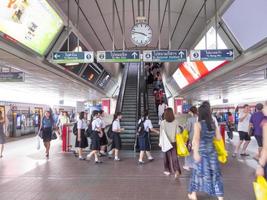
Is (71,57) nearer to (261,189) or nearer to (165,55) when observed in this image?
(165,55)

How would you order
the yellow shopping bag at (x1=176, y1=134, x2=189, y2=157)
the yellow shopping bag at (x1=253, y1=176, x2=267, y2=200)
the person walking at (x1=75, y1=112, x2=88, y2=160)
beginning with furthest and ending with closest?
the person walking at (x1=75, y1=112, x2=88, y2=160) < the yellow shopping bag at (x1=176, y1=134, x2=189, y2=157) < the yellow shopping bag at (x1=253, y1=176, x2=267, y2=200)

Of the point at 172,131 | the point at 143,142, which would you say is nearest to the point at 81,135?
the point at 143,142

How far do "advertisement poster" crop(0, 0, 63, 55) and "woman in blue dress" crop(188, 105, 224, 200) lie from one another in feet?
16.4

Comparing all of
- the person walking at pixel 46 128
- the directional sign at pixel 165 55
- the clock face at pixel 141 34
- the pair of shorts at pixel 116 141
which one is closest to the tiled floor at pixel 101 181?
the pair of shorts at pixel 116 141

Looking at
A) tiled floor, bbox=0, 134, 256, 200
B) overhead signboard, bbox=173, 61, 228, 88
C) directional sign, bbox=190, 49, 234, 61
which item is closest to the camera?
tiled floor, bbox=0, 134, 256, 200

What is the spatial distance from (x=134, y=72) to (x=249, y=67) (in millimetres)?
17217

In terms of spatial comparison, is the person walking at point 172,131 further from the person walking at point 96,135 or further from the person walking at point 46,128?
the person walking at point 46,128

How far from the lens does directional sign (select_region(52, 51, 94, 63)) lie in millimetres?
10375

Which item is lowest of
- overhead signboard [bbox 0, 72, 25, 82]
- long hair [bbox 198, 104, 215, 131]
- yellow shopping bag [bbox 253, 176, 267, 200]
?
yellow shopping bag [bbox 253, 176, 267, 200]

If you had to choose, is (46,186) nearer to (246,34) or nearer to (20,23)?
(20,23)

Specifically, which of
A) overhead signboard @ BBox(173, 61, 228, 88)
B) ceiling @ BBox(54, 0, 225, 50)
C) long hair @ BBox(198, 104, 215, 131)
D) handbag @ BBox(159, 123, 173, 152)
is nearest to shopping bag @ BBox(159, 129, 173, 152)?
handbag @ BBox(159, 123, 173, 152)

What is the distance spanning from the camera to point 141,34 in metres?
11.4

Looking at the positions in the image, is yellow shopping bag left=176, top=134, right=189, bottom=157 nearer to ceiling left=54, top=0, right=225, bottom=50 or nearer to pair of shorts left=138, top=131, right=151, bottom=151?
pair of shorts left=138, top=131, right=151, bottom=151

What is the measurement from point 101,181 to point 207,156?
9.65 feet
